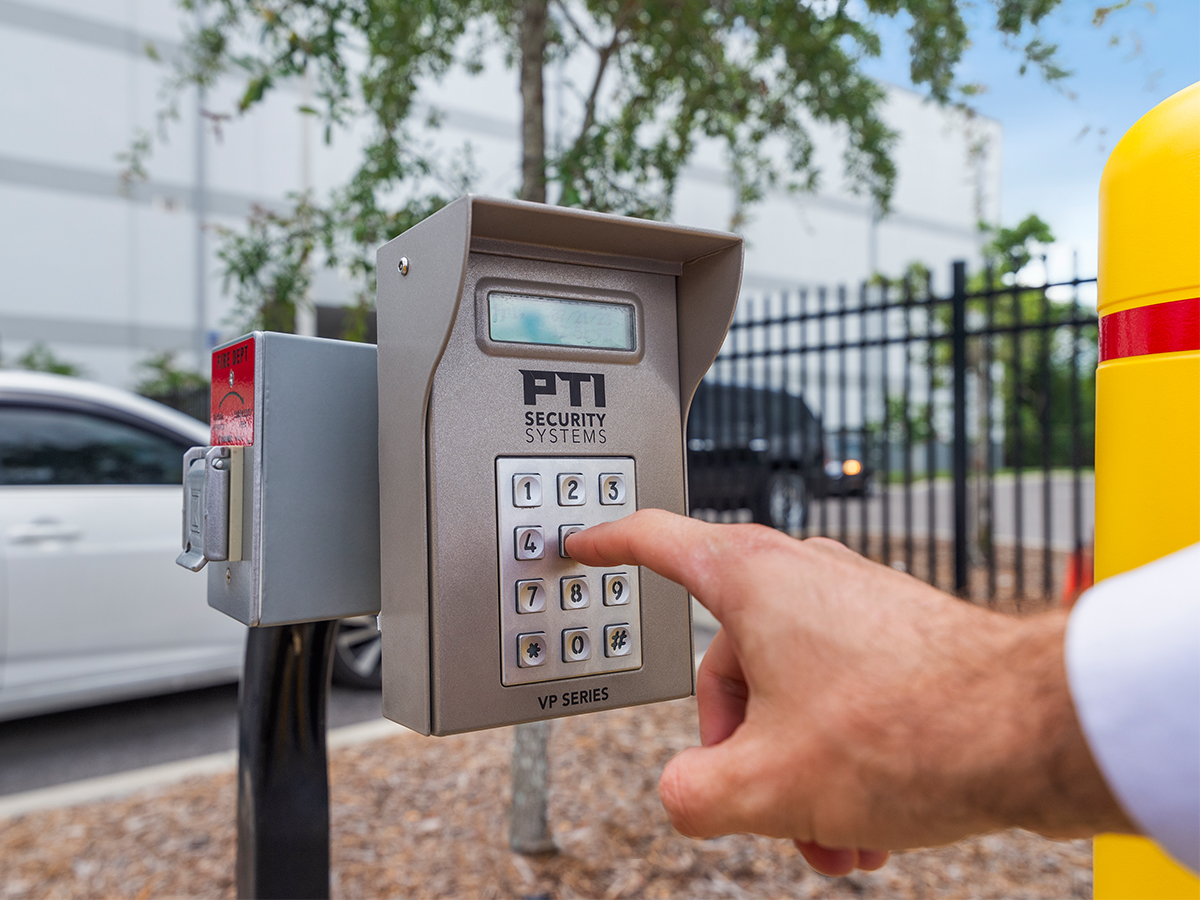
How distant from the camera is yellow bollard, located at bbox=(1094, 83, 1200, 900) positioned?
3.44 feet

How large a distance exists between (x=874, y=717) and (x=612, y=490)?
447mm

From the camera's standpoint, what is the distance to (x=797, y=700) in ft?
1.91

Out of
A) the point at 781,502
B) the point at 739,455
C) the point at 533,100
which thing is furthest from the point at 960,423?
the point at 781,502

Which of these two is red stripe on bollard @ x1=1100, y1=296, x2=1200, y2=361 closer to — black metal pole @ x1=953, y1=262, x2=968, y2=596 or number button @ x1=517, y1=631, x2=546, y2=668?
number button @ x1=517, y1=631, x2=546, y2=668

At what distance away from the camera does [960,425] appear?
16.0ft

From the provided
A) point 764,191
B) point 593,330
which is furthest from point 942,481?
point 593,330

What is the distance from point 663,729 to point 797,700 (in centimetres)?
284

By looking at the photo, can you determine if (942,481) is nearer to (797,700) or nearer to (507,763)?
(507,763)

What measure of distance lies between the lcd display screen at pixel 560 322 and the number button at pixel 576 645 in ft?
1.05

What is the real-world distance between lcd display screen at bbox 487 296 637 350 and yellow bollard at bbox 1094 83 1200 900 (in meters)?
0.68

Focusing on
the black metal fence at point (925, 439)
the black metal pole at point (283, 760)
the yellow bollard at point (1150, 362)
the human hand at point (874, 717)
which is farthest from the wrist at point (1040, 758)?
the black metal fence at point (925, 439)

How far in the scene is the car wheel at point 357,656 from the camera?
3.95m

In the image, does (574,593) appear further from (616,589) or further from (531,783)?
(531,783)

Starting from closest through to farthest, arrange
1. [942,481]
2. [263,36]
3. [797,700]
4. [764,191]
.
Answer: [797,700], [263,36], [764,191], [942,481]
